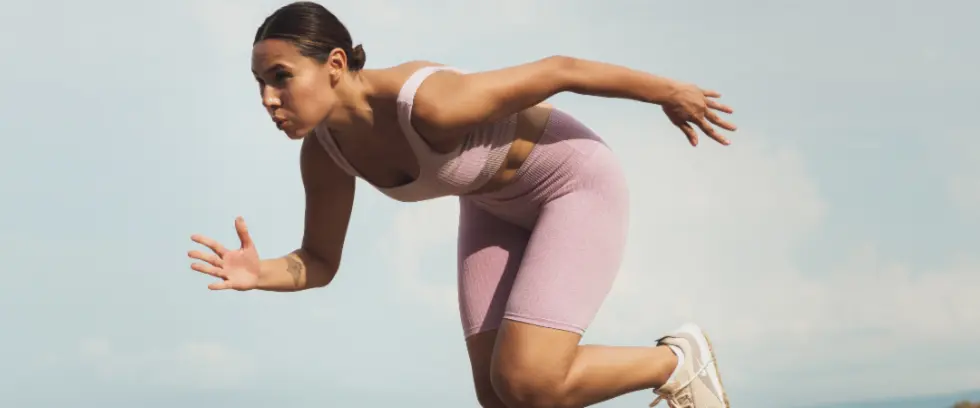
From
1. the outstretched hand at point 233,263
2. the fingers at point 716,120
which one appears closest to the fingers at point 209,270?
the outstretched hand at point 233,263

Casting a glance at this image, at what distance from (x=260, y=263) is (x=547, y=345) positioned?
135 cm

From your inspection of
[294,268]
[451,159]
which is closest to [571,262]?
[451,159]

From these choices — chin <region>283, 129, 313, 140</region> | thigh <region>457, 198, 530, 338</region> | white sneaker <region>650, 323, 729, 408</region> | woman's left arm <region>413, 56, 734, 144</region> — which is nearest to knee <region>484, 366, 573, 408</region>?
thigh <region>457, 198, 530, 338</region>

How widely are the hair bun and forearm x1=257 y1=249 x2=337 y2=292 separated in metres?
1.07

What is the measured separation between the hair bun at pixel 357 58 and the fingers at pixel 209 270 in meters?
1.04

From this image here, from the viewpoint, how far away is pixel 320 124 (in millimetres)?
5734

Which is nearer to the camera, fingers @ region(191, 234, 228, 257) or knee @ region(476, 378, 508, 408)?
fingers @ region(191, 234, 228, 257)

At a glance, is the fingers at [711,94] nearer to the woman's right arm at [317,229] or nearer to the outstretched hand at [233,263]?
the woman's right arm at [317,229]

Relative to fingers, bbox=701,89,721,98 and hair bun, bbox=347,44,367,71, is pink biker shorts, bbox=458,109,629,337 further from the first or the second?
hair bun, bbox=347,44,367,71

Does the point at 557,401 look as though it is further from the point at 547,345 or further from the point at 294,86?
the point at 294,86

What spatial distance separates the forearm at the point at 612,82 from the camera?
18.5 ft

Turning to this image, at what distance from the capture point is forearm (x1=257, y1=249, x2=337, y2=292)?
610cm

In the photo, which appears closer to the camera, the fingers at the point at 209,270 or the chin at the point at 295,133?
the chin at the point at 295,133

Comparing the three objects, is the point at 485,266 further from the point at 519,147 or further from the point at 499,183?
the point at 519,147
